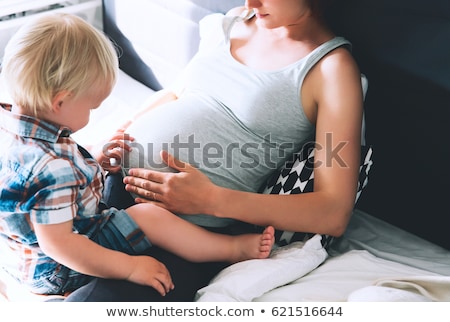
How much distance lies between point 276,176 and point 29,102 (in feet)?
2.06

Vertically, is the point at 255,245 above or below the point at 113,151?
below

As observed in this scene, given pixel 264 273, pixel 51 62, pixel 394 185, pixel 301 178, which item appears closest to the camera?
pixel 51 62

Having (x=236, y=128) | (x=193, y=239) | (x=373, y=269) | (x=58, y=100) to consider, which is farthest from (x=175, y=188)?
(x=373, y=269)

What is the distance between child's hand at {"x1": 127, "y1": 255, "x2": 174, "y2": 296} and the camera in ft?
3.67

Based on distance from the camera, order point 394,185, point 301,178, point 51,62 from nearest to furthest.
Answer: point 51,62 → point 301,178 → point 394,185

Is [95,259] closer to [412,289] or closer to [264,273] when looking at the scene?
[264,273]

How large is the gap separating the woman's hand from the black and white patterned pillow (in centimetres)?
19

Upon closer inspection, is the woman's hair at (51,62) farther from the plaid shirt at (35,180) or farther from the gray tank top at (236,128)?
the gray tank top at (236,128)

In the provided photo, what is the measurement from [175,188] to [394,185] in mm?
580

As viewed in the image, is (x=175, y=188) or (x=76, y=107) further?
(x=175, y=188)

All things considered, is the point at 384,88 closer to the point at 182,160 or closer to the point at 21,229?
the point at 182,160

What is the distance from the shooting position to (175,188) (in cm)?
126

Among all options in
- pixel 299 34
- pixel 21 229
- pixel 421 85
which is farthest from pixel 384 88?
pixel 21 229
